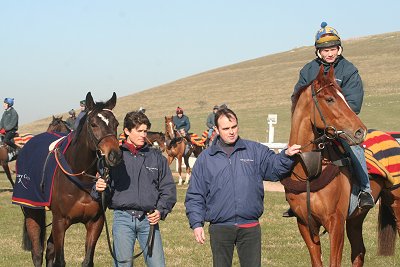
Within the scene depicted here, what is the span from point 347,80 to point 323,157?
0.90 metres

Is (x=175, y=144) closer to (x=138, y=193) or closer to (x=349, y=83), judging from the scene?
(x=349, y=83)

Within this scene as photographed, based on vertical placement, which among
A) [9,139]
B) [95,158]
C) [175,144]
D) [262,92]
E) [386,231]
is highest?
[95,158]

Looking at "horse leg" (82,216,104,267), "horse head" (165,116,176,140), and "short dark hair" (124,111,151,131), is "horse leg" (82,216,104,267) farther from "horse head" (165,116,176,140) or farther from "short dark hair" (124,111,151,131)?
"horse head" (165,116,176,140)

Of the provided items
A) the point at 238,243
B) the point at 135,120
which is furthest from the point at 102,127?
the point at 238,243

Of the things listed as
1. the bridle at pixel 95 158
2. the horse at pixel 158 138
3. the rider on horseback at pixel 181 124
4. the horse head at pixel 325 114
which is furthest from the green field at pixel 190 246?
the rider on horseback at pixel 181 124

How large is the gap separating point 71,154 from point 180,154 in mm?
15763

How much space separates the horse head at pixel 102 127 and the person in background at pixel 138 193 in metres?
0.19

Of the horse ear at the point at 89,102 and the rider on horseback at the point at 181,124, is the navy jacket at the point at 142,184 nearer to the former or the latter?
the horse ear at the point at 89,102

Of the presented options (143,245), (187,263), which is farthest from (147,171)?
(187,263)

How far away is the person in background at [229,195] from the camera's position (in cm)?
578

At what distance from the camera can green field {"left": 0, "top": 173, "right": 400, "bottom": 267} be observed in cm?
981

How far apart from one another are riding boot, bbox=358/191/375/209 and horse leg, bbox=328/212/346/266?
1.33 ft

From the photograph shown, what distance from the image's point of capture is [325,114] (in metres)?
6.71

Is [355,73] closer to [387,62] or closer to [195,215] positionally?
[195,215]
